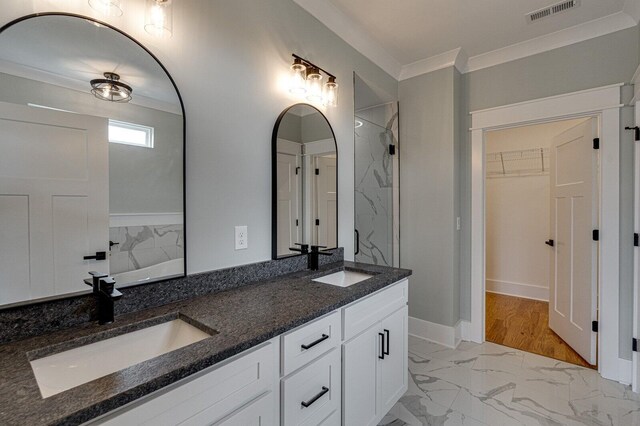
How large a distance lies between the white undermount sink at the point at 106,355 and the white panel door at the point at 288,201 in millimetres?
760

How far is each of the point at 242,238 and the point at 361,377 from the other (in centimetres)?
93

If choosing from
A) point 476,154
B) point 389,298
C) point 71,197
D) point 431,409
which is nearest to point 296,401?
point 389,298

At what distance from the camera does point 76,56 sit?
1084mm

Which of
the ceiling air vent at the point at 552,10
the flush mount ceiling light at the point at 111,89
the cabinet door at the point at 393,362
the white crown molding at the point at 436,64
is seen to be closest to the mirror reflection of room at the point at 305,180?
the cabinet door at the point at 393,362

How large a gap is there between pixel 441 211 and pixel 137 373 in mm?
2666

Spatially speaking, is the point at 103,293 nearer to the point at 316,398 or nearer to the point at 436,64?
the point at 316,398

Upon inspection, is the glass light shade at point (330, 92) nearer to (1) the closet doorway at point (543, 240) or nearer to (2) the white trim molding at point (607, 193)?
→ (2) the white trim molding at point (607, 193)

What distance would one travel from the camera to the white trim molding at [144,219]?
1165 mm

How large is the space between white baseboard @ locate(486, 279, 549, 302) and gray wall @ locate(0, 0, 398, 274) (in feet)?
13.2

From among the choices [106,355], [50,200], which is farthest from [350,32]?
[106,355]

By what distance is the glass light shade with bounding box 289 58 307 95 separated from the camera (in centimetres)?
187

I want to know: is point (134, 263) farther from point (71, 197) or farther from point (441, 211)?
point (441, 211)

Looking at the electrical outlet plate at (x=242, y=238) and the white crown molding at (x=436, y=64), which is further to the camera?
the white crown molding at (x=436, y=64)

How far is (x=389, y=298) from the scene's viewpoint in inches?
69.8
